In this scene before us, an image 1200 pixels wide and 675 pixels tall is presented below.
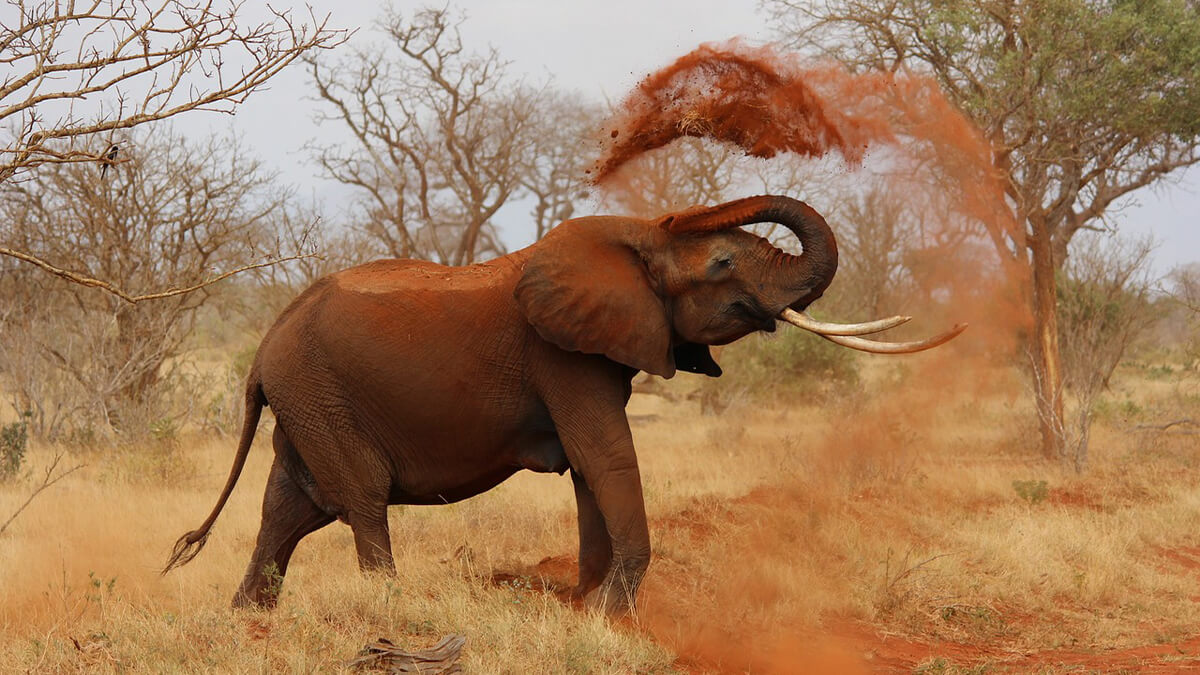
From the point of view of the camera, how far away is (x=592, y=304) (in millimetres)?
7047

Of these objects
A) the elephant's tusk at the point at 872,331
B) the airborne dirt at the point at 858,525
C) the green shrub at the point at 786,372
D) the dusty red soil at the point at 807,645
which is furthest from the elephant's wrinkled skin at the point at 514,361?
the green shrub at the point at 786,372

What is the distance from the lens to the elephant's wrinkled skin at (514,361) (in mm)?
7105

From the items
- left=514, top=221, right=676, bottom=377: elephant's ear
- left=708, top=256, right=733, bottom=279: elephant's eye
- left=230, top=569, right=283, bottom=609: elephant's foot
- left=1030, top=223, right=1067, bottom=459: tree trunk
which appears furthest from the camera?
left=1030, top=223, right=1067, bottom=459: tree trunk

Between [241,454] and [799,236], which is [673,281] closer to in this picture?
[799,236]

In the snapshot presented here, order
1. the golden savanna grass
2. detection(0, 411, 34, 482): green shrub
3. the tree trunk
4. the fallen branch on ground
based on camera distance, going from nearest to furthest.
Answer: the fallen branch on ground, the golden savanna grass, detection(0, 411, 34, 482): green shrub, the tree trunk

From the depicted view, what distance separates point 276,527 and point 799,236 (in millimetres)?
4102

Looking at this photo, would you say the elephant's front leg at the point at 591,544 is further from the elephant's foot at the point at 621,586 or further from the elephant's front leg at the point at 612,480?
the elephant's foot at the point at 621,586

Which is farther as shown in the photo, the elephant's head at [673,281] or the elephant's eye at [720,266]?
the elephant's eye at [720,266]

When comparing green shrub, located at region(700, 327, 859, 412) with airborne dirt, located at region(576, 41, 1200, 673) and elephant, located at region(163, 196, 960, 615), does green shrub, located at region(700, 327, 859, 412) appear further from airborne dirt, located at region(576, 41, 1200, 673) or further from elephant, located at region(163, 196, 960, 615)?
elephant, located at region(163, 196, 960, 615)

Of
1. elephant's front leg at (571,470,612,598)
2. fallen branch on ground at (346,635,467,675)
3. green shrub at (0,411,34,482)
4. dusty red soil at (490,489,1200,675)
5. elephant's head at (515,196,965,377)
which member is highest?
elephant's head at (515,196,965,377)

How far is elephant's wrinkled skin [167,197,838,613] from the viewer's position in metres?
7.11

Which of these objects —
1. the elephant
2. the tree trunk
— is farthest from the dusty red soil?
the tree trunk

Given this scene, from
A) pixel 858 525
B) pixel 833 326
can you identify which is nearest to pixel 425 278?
pixel 833 326

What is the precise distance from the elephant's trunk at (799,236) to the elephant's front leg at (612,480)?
52.9 inches
